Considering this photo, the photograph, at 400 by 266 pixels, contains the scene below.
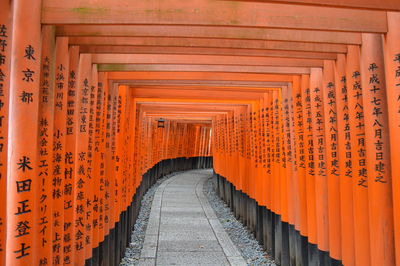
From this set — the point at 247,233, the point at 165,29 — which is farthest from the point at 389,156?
the point at 247,233

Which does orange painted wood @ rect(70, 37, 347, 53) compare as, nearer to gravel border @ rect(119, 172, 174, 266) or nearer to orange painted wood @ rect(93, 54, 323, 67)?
orange painted wood @ rect(93, 54, 323, 67)

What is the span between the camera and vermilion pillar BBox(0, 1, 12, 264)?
7.30 feet

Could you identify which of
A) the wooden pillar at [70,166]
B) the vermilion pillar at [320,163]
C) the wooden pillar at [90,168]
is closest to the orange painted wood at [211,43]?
the wooden pillar at [70,166]

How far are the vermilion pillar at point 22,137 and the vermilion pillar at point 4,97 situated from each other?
0.22 feet

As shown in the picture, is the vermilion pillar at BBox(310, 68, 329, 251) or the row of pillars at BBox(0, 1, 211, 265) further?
the vermilion pillar at BBox(310, 68, 329, 251)

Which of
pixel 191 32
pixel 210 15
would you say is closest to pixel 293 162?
pixel 191 32

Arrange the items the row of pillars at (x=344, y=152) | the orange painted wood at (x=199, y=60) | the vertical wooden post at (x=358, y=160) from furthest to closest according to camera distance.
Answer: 1. the orange painted wood at (x=199, y=60)
2. the vertical wooden post at (x=358, y=160)
3. the row of pillars at (x=344, y=152)

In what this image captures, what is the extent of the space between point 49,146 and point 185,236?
580cm

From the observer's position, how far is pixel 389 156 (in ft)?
9.82

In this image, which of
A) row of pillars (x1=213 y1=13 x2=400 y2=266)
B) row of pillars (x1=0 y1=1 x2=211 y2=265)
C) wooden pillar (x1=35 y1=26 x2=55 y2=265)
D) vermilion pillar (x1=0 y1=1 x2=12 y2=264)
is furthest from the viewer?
row of pillars (x1=213 y1=13 x2=400 y2=266)

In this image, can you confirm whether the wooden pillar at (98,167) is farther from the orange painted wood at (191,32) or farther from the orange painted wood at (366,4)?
the orange painted wood at (366,4)

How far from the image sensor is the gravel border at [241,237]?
6.82 metres

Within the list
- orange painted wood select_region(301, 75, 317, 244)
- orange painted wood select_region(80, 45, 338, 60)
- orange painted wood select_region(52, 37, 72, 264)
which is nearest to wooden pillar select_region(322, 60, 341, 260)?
orange painted wood select_region(80, 45, 338, 60)

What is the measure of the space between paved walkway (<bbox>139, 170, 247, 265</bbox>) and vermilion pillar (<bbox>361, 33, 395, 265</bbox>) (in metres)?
3.85
